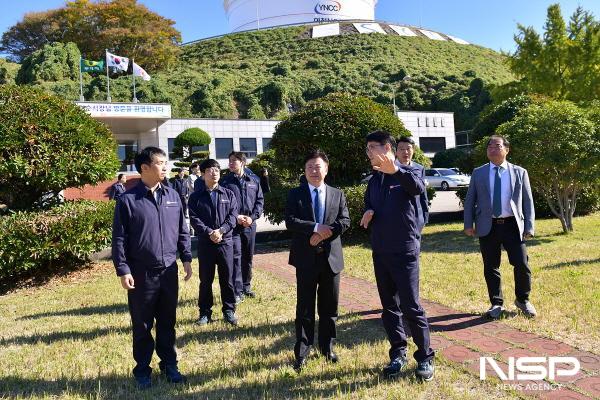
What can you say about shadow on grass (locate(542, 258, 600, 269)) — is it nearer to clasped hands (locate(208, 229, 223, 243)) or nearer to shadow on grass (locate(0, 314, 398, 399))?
shadow on grass (locate(0, 314, 398, 399))

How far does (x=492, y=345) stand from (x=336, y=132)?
22.0 feet

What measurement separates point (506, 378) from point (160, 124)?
31503 millimetres

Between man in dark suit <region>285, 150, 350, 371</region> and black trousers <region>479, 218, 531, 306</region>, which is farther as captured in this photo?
black trousers <region>479, 218, 531, 306</region>

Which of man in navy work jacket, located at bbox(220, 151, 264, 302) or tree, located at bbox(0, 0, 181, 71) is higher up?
tree, located at bbox(0, 0, 181, 71)

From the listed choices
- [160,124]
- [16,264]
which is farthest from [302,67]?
[16,264]

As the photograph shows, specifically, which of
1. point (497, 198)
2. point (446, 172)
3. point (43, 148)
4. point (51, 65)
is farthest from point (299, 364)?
point (51, 65)

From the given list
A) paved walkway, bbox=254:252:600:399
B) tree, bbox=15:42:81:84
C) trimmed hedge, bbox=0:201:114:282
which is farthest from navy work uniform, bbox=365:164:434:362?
tree, bbox=15:42:81:84

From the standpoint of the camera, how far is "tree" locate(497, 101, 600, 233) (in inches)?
345

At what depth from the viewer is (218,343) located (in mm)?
4426

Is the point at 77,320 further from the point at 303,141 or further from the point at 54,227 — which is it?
the point at 303,141

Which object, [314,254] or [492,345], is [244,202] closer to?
[314,254]

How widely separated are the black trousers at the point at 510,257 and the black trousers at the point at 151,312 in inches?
128

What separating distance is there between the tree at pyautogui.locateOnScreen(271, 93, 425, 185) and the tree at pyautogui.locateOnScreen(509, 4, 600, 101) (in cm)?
1174

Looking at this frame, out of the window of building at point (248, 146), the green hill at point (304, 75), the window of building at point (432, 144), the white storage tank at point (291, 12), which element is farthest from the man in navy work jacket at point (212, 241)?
the white storage tank at point (291, 12)
